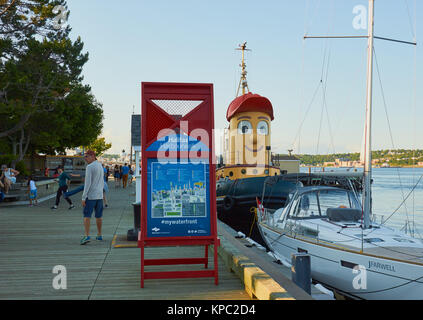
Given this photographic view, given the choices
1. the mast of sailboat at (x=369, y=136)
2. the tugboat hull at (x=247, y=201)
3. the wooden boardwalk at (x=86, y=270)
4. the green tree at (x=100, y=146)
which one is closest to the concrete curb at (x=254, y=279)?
the wooden boardwalk at (x=86, y=270)

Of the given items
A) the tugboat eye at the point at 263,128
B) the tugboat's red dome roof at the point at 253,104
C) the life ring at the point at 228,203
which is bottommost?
the life ring at the point at 228,203

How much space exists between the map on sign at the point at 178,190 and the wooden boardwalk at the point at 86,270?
98 cm

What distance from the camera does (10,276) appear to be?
19.6ft

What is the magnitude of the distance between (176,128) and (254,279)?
2.20 m

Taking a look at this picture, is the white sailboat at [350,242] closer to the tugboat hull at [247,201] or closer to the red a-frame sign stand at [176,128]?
the red a-frame sign stand at [176,128]

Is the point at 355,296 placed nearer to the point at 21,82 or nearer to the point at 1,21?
the point at 21,82

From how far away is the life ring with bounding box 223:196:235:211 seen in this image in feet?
56.7

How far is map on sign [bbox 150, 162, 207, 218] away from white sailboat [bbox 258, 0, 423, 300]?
372cm

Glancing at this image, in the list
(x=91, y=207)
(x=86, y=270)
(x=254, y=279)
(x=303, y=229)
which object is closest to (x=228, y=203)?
(x=303, y=229)

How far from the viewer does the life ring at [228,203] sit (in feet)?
56.7

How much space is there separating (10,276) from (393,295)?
6.20 meters
